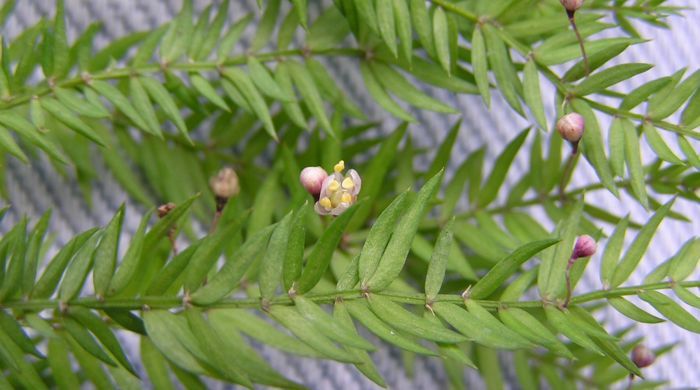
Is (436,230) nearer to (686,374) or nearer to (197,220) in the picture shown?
(197,220)

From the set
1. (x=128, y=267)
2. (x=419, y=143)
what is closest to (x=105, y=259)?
(x=128, y=267)

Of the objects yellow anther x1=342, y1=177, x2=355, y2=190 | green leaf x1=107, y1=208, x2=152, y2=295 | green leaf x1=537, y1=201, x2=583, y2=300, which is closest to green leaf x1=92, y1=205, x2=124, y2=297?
green leaf x1=107, y1=208, x2=152, y2=295

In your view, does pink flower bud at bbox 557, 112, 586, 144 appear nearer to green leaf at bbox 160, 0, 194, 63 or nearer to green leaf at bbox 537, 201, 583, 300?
green leaf at bbox 537, 201, 583, 300

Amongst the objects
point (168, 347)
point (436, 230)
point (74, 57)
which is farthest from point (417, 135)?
point (168, 347)

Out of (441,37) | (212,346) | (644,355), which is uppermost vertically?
(441,37)

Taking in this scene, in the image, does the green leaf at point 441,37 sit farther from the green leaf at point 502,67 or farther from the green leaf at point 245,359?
the green leaf at point 245,359

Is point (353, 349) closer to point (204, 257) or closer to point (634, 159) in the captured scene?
point (204, 257)
